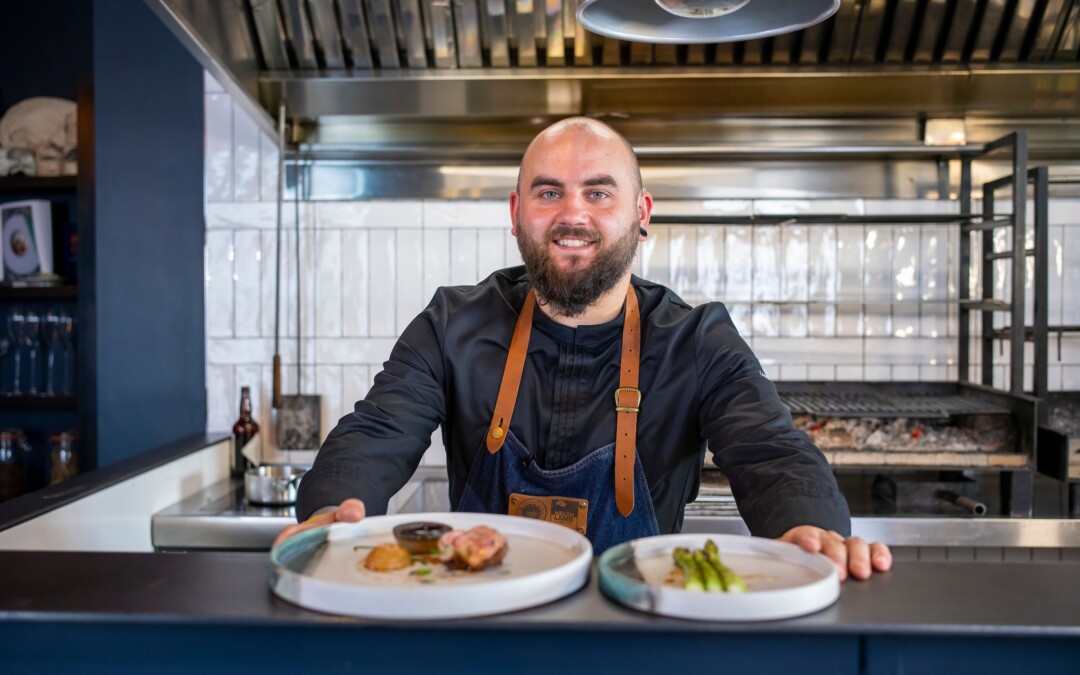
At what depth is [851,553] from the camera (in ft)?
3.75

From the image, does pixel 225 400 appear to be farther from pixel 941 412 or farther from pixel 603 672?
pixel 603 672

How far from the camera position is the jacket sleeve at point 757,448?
1.49 meters

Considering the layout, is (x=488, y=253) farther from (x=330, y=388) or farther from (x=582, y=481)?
(x=582, y=481)

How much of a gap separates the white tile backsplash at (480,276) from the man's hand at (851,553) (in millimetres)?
2431

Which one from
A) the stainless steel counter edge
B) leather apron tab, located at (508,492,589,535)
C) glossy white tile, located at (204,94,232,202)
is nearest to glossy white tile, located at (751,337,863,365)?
the stainless steel counter edge

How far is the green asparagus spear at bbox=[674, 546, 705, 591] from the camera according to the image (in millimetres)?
982

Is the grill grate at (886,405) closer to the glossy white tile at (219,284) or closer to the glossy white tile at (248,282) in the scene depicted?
the glossy white tile at (248,282)

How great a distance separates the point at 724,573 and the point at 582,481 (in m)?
0.93

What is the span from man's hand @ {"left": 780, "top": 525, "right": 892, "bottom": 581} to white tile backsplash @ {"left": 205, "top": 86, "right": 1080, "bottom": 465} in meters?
2.43

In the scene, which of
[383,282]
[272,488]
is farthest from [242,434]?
[383,282]

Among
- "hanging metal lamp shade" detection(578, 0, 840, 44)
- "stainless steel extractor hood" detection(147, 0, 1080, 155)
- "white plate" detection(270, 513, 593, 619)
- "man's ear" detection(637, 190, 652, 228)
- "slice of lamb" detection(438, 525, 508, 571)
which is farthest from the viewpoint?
"stainless steel extractor hood" detection(147, 0, 1080, 155)

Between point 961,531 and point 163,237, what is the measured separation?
296 cm

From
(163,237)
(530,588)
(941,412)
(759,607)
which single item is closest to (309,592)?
(530,588)

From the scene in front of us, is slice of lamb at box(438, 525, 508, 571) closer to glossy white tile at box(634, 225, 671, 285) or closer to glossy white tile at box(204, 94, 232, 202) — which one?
glossy white tile at box(634, 225, 671, 285)
